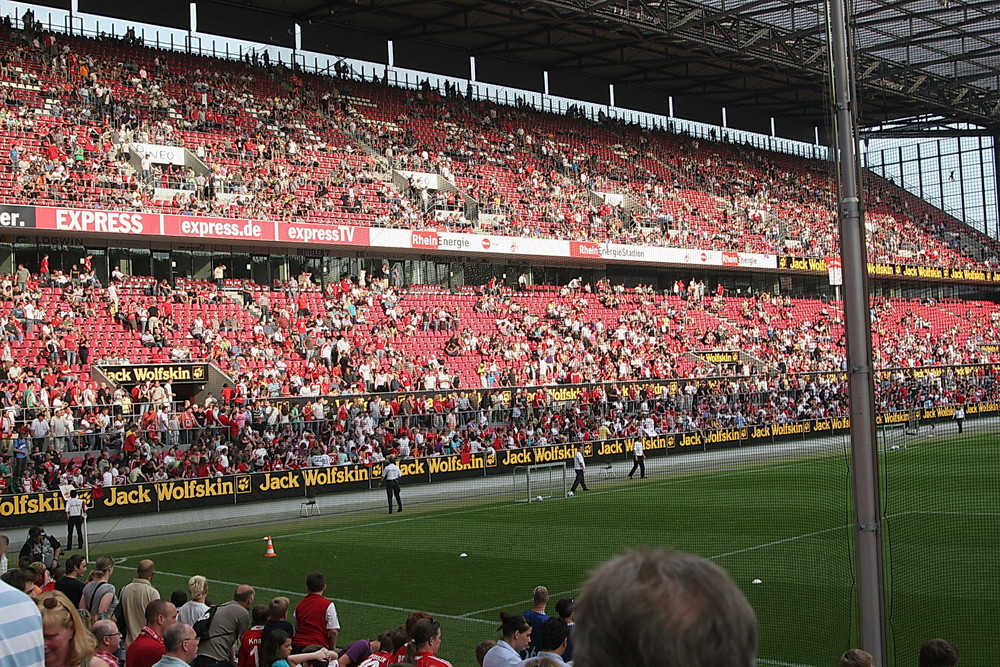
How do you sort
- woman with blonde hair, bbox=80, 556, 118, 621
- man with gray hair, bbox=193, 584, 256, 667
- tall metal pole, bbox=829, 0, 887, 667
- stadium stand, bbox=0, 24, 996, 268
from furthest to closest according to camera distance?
stadium stand, bbox=0, 24, 996, 268 → woman with blonde hair, bbox=80, 556, 118, 621 → man with gray hair, bbox=193, 584, 256, 667 → tall metal pole, bbox=829, 0, 887, 667

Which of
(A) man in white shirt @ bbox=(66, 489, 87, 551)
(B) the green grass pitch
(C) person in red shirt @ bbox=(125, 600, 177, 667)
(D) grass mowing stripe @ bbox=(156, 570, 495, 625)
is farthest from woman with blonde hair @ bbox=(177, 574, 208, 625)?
(A) man in white shirt @ bbox=(66, 489, 87, 551)

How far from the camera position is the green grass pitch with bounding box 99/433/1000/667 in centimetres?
1333

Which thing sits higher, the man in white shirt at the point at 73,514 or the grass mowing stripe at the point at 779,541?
the man in white shirt at the point at 73,514

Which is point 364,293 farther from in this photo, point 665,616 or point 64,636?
point 665,616

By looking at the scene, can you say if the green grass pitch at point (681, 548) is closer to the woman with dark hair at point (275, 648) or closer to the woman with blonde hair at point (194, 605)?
the woman with blonde hair at point (194, 605)

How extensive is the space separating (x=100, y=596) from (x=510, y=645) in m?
4.95

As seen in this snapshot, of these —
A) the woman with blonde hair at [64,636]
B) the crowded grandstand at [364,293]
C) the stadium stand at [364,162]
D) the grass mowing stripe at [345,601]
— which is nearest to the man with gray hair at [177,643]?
the woman with blonde hair at [64,636]

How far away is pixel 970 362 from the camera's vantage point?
52.6m

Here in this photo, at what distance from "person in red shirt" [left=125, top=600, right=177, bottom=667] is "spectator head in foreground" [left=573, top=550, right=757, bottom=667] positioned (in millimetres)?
6547

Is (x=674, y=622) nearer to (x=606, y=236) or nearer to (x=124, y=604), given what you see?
(x=124, y=604)

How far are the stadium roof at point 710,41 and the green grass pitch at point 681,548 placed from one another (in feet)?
56.9

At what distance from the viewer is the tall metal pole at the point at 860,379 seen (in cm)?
718

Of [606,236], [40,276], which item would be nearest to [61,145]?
[40,276]

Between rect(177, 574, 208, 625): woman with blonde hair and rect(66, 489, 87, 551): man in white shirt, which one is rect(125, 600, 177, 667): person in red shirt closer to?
rect(177, 574, 208, 625): woman with blonde hair
